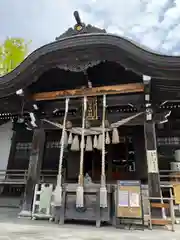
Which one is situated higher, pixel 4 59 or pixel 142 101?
→ pixel 4 59

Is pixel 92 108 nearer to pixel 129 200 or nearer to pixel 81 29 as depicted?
pixel 81 29

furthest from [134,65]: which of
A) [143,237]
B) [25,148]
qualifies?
[25,148]

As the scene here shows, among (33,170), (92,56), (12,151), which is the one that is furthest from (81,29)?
(12,151)

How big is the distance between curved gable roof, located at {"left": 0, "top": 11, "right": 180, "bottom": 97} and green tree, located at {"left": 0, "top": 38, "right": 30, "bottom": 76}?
881 centimetres

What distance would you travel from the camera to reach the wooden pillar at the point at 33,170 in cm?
577

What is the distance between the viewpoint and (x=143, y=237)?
3611mm

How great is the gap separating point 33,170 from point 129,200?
3036mm

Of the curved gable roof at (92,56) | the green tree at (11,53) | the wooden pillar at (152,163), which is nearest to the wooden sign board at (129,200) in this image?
the wooden pillar at (152,163)

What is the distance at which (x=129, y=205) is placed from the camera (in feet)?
14.8

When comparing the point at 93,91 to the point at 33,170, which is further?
the point at 33,170

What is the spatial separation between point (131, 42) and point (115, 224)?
424 centimetres

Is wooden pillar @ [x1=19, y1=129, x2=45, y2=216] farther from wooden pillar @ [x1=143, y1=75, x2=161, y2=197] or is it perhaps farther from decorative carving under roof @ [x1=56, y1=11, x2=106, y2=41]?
wooden pillar @ [x1=143, y1=75, x2=161, y2=197]

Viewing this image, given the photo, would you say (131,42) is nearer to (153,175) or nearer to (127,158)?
(153,175)

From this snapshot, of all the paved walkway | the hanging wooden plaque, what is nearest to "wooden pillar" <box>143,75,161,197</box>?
the paved walkway
